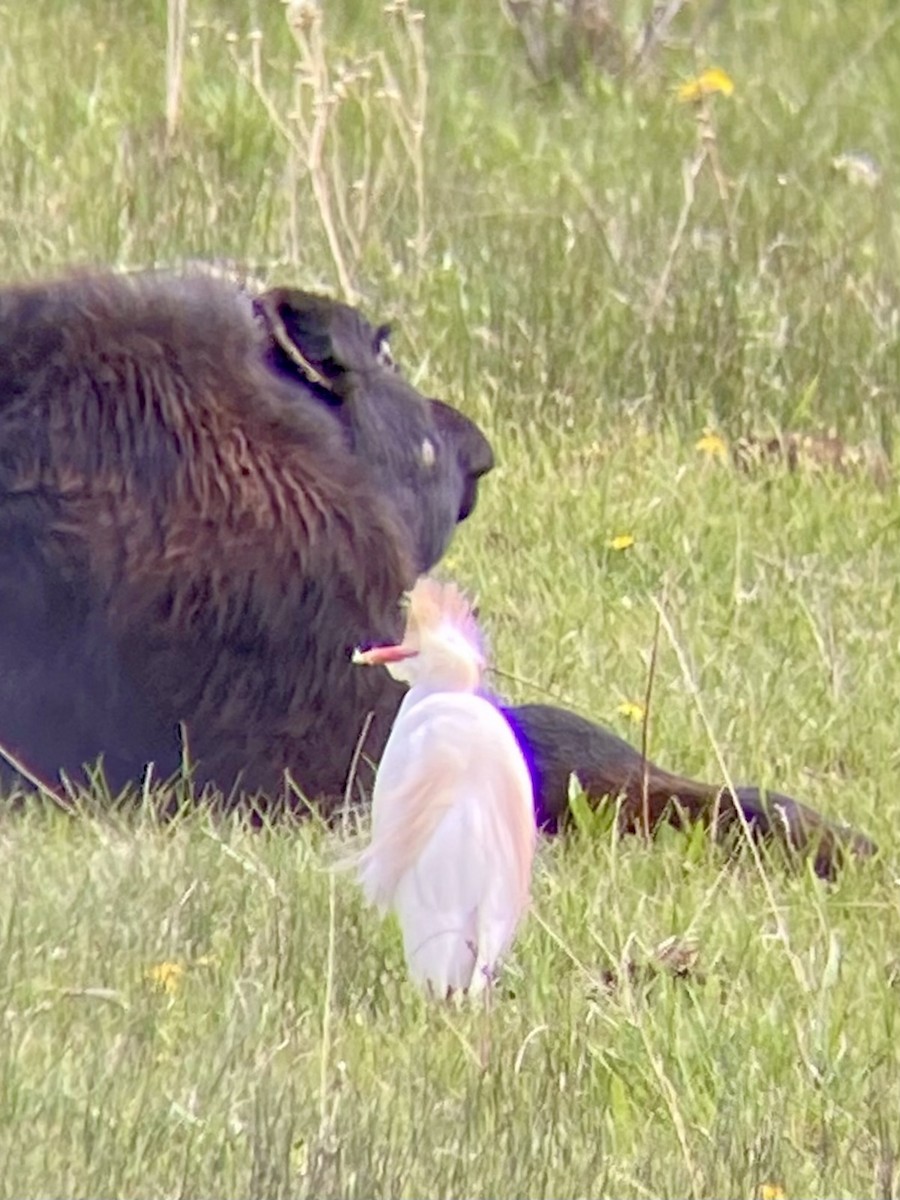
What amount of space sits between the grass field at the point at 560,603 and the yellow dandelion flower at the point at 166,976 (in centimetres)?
1

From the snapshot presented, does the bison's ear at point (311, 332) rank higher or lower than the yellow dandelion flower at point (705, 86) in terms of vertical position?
higher

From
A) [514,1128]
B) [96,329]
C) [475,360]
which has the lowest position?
[475,360]

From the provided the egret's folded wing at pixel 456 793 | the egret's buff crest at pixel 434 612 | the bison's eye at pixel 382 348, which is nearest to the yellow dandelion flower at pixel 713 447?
the bison's eye at pixel 382 348

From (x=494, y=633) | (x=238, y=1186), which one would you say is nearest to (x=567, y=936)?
(x=238, y=1186)

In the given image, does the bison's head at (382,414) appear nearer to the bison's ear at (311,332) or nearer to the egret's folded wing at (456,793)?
the bison's ear at (311,332)

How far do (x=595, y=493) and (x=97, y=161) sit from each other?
8.84 feet

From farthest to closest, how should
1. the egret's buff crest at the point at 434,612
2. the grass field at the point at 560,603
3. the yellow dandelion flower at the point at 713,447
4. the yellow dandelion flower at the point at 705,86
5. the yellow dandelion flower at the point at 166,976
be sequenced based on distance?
1. the yellow dandelion flower at the point at 705,86
2. the yellow dandelion flower at the point at 713,447
3. the yellow dandelion flower at the point at 166,976
4. the egret's buff crest at the point at 434,612
5. the grass field at the point at 560,603

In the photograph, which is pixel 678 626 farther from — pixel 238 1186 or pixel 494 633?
pixel 238 1186

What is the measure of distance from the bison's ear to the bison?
0.16 ft

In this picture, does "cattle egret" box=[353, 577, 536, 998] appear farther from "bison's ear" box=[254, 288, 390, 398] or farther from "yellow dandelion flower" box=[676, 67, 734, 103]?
"yellow dandelion flower" box=[676, 67, 734, 103]

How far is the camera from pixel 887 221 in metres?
9.02

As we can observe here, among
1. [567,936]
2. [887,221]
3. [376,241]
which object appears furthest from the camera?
[887,221]

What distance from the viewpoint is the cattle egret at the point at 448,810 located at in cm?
326

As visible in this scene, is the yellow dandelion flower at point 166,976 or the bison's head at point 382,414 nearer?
the yellow dandelion flower at point 166,976
